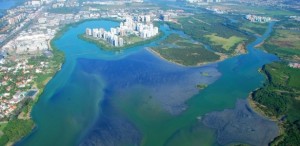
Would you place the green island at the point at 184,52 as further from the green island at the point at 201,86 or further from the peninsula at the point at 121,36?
the green island at the point at 201,86

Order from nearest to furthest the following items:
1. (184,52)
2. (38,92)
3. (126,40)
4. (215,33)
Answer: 1. (38,92)
2. (184,52)
3. (126,40)
4. (215,33)

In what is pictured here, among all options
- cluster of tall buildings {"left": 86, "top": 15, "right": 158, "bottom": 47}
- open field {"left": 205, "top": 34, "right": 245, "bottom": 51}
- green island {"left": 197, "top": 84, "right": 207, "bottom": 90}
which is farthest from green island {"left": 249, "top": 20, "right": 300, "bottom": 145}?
cluster of tall buildings {"left": 86, "top": 15, "right": 158, "bottom": 47}

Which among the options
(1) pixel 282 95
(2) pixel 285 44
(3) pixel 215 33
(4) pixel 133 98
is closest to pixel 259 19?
(3) pixel 215 33

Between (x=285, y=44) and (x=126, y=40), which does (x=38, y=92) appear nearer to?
(x=126, y=40)

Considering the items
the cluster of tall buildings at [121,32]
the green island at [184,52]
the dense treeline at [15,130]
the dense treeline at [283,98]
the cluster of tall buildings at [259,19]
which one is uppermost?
the cluster of tall buildings at [259,19]

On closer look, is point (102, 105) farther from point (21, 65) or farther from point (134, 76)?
point (21, 65)

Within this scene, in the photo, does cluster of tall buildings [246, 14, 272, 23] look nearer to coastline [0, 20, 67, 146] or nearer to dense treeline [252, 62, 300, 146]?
dense treeline [252, 62, 300, 146]

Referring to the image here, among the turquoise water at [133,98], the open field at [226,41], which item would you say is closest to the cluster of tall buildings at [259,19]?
the open field at [226,41]
